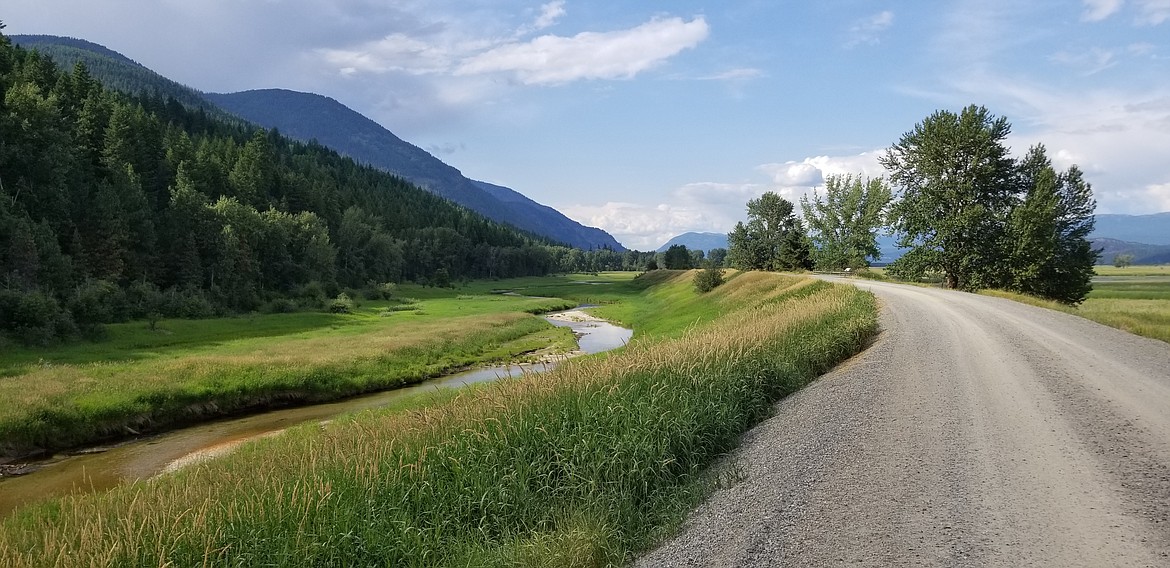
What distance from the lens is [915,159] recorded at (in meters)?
45.6

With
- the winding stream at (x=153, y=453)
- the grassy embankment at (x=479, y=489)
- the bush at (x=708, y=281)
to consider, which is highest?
the bush at (x=708, y=281)

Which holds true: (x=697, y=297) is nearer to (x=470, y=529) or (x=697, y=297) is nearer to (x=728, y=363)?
(x=728, y=363)

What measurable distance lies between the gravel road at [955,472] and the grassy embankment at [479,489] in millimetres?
893

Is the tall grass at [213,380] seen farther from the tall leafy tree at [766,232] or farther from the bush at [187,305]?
the tall leafy tree at [766,232]

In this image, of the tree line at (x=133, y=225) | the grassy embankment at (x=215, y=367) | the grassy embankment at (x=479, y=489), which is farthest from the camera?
the tree line at (x=133, y=225)

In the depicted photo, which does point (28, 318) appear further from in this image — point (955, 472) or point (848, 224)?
point (848, 224)

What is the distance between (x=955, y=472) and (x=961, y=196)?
136 ft

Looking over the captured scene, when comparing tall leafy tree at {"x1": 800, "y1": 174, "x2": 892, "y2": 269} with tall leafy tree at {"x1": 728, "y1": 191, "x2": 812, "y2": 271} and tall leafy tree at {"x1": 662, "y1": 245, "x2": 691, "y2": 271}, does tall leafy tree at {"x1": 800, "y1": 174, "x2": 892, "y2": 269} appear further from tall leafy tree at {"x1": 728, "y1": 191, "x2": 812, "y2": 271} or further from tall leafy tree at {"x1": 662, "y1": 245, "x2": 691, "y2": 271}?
tall leafy tree at {"x1": 662, "y1": 245, "x2": 691, "y2": 271}

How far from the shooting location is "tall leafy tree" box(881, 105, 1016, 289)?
41000 millimetres

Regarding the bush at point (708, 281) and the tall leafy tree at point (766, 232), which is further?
the tall leafy tree at point (766, 232)

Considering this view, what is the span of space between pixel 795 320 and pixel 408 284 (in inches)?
4985

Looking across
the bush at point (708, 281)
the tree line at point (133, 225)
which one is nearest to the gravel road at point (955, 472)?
the tree line at point (133, 225)

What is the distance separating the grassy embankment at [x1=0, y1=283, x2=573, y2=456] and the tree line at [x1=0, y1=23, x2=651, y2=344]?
6997 millimetres

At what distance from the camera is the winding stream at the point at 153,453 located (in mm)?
19312
